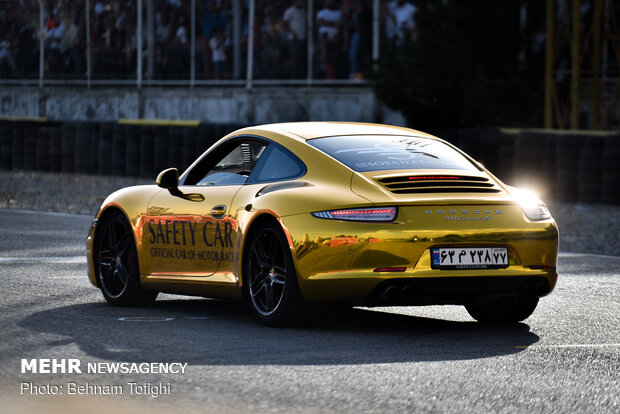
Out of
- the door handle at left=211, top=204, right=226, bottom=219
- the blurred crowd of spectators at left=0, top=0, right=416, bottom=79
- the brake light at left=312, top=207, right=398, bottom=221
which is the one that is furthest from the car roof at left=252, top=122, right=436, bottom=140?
the blurred crowd of spectators at left=0, top=0, right=416, bottom=79

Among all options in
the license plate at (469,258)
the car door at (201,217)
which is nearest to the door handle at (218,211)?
Result: the car door at (201,217)

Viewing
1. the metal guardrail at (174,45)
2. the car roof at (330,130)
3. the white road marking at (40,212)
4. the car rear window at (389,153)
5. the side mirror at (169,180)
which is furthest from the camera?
the metal guardrail at (174,45)

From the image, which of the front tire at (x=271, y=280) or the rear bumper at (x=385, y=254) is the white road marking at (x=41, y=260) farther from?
the rear bumper at (x=385, y=254)

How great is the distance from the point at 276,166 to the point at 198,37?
2622 centimetres

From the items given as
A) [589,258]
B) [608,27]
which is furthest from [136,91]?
[589,258]

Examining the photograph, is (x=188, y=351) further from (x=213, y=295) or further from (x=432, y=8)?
(x=432, y=8)

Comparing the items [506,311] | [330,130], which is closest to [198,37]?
[330,130]

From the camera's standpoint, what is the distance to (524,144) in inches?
838

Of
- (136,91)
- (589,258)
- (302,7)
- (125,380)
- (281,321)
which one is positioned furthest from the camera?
(136,91)

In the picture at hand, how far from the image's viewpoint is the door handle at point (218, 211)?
26.7 feet

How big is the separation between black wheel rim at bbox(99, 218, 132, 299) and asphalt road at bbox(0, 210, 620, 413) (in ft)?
0.63

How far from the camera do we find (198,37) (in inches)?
1335

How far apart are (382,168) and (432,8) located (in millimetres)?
20231

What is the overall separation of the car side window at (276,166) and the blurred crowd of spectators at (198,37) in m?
19.6
